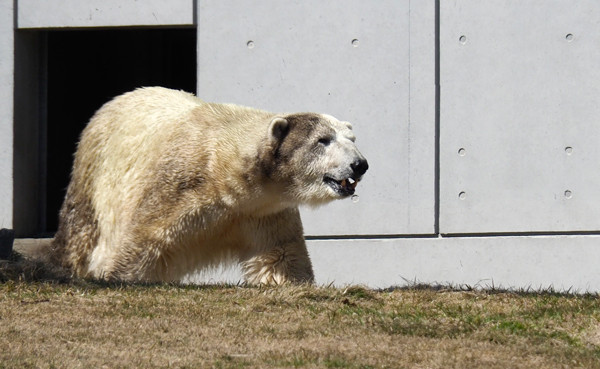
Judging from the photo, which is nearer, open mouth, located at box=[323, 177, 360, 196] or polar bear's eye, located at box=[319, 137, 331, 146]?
open mouth, located at box=[323, 177, 360, 196]

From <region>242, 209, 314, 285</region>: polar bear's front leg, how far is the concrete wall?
215cm

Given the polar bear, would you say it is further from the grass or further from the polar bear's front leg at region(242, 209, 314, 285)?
the grass

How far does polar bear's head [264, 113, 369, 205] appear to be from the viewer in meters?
6.89

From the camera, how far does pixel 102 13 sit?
972 cm

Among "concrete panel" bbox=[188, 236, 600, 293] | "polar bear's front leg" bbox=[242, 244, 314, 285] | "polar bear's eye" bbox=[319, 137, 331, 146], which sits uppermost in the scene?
"polar bear's eye" bbox=[319, 137, 331, 146]

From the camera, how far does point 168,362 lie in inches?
174

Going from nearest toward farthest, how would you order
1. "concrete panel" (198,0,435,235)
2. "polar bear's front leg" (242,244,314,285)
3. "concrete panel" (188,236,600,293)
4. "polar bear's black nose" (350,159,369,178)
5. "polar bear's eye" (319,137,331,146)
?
"polar bear's black nose" (350,159,369,178)
"polar bear's eye" (319,137,331,146)
"polar bear's front leg" (242,244,314,285)
"concrete panel" (188,236,600,293)
"concrete panel" (198,0,435,235)

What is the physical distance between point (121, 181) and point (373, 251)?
280 centimetres

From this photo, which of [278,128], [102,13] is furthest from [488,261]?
[102,13]

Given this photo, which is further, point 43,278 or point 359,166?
point 359,166

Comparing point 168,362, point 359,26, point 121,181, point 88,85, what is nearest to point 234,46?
point 359,26

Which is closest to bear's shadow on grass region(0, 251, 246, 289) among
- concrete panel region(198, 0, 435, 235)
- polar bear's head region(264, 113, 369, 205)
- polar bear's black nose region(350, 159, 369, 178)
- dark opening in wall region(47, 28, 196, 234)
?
polar bear's head region(264, 113, 369, 205)

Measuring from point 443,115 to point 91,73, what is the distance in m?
5.86

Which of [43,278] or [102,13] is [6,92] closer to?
[102,13]
